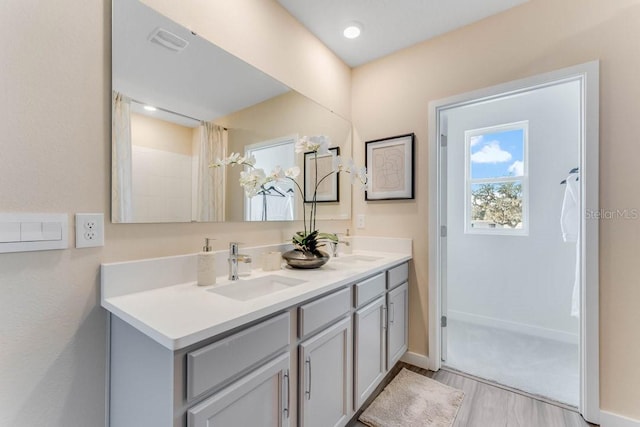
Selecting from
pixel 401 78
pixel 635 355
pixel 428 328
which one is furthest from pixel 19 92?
pixel 635 355

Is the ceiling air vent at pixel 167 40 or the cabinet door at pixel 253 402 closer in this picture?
the cabinet door at pixel 253 402

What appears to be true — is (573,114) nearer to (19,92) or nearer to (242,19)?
(242,19)

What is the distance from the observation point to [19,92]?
890 mm

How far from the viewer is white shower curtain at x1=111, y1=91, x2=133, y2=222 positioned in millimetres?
1090

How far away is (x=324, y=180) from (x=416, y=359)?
1557 mm

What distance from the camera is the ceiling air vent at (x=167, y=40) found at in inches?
47.5

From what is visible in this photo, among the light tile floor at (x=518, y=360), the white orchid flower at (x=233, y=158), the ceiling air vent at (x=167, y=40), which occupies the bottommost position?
the light tile floor at (x=518, y=360)

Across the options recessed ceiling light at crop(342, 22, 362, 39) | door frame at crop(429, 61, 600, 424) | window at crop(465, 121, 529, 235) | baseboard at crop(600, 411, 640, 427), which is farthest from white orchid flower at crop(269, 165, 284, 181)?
window at crop(465, 121, 529, 235)

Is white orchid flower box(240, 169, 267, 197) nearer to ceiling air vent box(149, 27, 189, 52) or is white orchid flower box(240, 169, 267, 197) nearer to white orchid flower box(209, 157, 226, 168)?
white orchid flower box(209, 157, 226, 168)

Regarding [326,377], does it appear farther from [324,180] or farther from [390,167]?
[390,167]

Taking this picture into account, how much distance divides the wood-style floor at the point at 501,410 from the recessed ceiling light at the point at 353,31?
2486 millimetres

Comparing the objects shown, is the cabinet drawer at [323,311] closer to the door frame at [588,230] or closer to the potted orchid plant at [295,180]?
the potted orchid plant at [295,180]

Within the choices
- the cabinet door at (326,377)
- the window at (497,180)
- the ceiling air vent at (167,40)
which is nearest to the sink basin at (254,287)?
the cabinet door at (326,377)

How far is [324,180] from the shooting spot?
2.21 m
